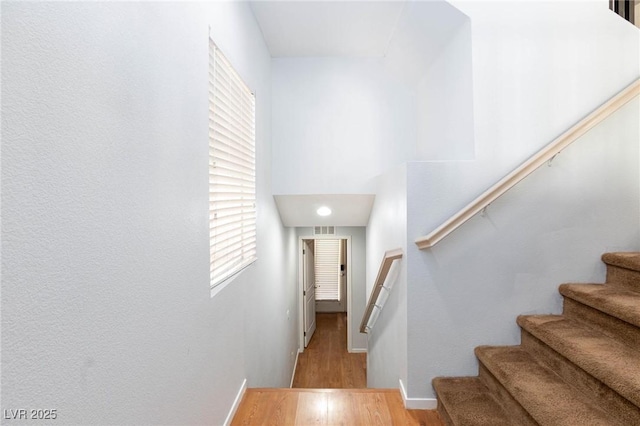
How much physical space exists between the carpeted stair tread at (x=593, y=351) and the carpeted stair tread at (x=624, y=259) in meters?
0.42

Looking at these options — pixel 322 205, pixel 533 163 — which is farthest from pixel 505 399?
pixel 322 205

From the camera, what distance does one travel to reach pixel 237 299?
2.20 m

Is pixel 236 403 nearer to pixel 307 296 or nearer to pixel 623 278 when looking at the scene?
pixel 623 278

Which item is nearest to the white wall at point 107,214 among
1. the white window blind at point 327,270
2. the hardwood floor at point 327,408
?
the hardwood floor at point 327,408

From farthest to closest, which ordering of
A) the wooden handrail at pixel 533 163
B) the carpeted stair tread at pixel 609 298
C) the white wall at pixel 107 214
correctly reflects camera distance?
the wooden handrail at pixel 533 163 < the carpeted stair tread at pixel 609 298 < the white wall at pixel 107 214

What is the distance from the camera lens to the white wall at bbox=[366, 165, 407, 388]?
7.35 feet

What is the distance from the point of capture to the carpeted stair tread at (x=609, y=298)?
5.17 ft

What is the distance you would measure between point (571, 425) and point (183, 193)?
1806 mm

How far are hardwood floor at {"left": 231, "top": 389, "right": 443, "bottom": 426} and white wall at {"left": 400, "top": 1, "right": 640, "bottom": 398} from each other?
17 centimetres

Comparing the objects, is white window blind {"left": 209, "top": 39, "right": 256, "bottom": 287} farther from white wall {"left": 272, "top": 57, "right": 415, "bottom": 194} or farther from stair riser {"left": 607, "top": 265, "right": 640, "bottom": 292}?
stair riser {"left": 607, "top": 265, "right": 640, "bottom": 292}

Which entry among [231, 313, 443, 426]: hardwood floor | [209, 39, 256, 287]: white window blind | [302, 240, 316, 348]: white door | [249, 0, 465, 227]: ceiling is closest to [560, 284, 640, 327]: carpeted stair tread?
[231, 313, 443, 426]: hardwood floor

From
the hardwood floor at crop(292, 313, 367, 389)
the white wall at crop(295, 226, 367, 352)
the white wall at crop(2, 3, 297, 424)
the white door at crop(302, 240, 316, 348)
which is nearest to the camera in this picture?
the white wall at crop(2, 3, 297, 424)

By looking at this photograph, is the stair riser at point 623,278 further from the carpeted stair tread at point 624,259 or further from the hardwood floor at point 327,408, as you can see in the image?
the hardwood floor at point 327,408

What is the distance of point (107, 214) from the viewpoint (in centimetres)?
89
